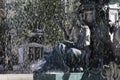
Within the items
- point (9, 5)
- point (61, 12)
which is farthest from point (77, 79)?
point (9, 5)

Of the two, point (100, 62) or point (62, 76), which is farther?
point (100, 62)

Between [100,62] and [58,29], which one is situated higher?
[100,62]

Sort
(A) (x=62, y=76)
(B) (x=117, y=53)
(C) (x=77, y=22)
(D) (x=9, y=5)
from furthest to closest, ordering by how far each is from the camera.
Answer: (D) (x=9, y=5) → (C) (x=77, y=22) → (A) (x=62, y=76) → (B) (x=117, y=53)

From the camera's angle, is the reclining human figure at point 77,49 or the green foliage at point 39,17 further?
the green foliage at point 39,17

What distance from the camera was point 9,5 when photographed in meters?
38.4

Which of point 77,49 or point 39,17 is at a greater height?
point 77,49

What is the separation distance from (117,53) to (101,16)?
2.37 meters

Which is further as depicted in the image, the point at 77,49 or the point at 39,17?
the point at 39,17

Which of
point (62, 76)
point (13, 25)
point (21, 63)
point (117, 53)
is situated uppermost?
point (117, 53)

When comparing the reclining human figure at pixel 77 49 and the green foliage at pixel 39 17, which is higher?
the reclining human figure at pixel 77 49

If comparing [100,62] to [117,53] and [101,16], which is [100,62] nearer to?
[101,16]

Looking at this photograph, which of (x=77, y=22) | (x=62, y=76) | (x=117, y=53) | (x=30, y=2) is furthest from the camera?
(x=30, y=2)

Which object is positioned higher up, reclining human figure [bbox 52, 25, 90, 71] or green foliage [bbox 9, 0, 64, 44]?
reclining human figure [bbox 52, 25, 90, 71]

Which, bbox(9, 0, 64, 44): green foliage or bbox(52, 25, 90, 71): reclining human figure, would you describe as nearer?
bbox(52, 25, 90, 71): reclining human figure
